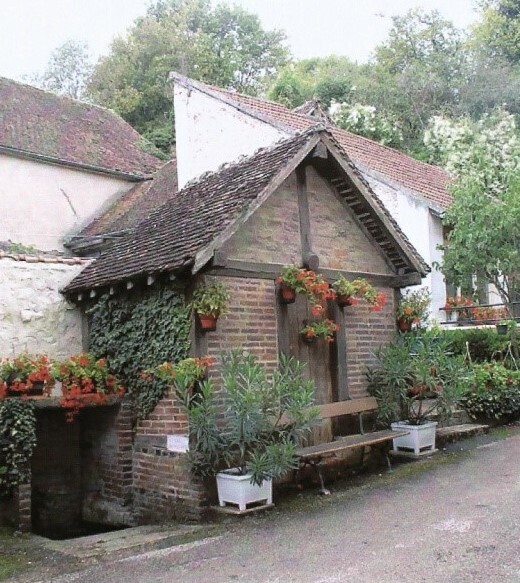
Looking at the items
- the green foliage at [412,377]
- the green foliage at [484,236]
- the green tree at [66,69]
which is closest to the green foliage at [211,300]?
the green foliage at [412,377]

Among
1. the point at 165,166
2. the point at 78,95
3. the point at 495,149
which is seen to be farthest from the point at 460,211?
the point at 78,95

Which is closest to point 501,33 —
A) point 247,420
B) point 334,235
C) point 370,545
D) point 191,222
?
point 334,235

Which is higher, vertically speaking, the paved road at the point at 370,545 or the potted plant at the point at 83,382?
the potted plant at the point at 83,382

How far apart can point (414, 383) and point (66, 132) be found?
13.3 meters

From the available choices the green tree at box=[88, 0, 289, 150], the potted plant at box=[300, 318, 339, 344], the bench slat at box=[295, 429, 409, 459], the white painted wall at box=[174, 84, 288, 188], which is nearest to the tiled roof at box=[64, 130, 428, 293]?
the potted plant at box=[300, 318, 339, 344]

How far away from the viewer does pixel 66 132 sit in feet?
62.1

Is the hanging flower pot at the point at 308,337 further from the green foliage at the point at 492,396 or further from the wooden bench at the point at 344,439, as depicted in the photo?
the green foliage at the point at 492,396

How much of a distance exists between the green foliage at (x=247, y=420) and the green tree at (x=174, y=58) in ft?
73.7

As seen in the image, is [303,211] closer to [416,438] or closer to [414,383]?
[414,383]

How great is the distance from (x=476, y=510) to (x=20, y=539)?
4554 mm

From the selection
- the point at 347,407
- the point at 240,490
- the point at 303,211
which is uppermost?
the point at 303,211

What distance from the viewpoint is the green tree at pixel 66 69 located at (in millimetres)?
37500

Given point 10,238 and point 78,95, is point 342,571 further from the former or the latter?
point 78,95

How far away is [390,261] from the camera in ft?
32.9
